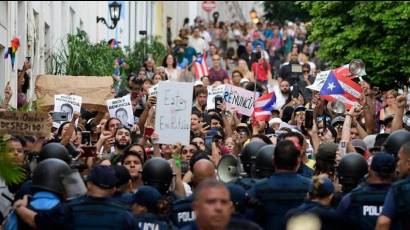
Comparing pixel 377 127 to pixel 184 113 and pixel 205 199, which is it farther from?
pixel 205 199

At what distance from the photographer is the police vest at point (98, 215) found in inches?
495

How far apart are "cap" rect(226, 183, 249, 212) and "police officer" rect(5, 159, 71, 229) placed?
4.60 ft

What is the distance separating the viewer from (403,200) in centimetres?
1341

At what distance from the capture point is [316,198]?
43.7ft

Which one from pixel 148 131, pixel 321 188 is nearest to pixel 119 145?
pixel 148 131

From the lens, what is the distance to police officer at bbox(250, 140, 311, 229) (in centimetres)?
1391

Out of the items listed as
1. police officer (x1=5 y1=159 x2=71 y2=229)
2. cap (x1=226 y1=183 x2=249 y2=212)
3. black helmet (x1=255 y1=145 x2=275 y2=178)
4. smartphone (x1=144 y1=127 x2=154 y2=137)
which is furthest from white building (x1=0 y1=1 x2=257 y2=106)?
police officer (x1=5 y1=159 x2=71 y2=229)

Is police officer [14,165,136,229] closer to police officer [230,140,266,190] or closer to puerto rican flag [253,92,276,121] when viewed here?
police officer [230,140,266,190]

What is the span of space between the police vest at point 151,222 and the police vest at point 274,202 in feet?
3.47

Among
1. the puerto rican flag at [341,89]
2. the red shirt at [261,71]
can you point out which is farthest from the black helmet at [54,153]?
the red shirt at [261,71]

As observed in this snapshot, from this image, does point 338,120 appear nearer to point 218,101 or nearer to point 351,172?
point 218,101

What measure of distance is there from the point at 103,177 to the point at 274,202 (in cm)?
182

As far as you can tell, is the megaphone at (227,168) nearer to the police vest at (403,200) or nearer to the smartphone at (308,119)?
the police vest at (403,200)

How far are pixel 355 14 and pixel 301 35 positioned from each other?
15708mm
